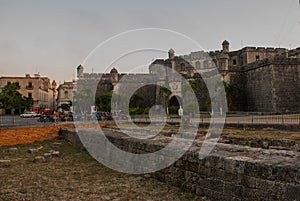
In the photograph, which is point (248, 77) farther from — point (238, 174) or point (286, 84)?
point (238, 174)

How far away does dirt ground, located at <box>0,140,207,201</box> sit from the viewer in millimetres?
5059

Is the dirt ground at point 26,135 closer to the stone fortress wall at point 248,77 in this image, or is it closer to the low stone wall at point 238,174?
the low stone wall at point 238,174

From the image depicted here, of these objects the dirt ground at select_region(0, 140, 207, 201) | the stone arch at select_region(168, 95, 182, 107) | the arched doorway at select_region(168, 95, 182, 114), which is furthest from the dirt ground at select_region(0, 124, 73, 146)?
the stone arch at select_region(168, 95, 182, 107)

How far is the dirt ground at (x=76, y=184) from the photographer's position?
5.06 metres

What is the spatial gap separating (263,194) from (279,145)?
18.1ft

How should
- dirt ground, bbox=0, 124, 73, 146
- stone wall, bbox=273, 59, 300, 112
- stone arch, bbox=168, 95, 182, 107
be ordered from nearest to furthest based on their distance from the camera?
dirt ground, bbox=0, 124, 73, 146 < stone wall, bbox=273, 59, 300, 112 < stone arch, bbox=168, 95, 182, 107

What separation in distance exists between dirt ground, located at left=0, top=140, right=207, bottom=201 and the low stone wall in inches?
10.9

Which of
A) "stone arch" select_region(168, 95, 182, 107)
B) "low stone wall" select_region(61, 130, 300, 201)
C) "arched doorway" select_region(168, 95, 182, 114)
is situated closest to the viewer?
"low stone wall" select_region(61, 130, 300, 201)

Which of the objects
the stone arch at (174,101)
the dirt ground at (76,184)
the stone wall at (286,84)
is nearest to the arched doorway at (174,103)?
the stone arch at (174,101)

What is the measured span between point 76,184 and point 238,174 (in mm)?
3626

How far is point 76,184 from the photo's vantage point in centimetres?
596

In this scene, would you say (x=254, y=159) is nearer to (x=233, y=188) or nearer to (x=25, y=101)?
(x=233, y=188)

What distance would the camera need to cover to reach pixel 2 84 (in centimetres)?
5803

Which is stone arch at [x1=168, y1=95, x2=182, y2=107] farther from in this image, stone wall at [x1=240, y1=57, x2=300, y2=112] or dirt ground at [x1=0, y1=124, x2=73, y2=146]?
dirt ground at [x1=0, y1=124, x2=73, y2=146]
